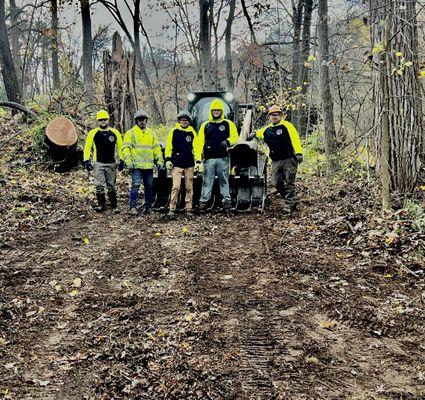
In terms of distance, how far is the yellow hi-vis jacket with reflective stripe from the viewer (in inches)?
421

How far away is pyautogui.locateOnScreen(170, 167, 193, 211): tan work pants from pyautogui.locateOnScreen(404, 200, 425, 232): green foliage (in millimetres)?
4653

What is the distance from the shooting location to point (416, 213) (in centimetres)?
765

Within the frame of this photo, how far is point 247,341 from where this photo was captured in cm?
470

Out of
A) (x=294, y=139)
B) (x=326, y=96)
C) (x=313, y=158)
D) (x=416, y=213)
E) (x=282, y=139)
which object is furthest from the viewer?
(x=313, y=158)

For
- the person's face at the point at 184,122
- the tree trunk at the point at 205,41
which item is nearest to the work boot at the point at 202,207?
the person's face at the point at 184,122

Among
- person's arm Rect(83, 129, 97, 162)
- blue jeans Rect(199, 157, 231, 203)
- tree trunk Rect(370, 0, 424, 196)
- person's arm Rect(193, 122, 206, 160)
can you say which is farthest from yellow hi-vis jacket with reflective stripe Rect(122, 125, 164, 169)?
tree trunk Rect(370, 0, 424, 196)

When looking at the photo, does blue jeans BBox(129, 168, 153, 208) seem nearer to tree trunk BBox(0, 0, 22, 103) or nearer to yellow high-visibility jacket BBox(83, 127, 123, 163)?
yellow high-visibility jacket BBox(83, 127, 123, 163)

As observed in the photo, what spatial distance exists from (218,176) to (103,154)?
8.60ft

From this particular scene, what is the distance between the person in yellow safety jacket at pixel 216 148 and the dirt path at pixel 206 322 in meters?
2.54

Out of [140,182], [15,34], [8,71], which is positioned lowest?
[140,182]

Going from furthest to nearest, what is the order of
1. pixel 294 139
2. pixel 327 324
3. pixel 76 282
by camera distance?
pixel 294 139 < pixel 76 282 < pixel 327 324

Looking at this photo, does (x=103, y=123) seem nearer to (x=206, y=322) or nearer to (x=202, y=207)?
(x=202, y=207)

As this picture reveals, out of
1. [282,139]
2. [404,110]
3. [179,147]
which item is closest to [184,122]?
[179,147]

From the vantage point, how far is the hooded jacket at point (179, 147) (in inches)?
423
